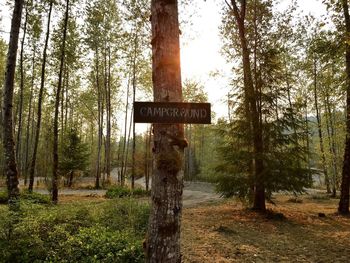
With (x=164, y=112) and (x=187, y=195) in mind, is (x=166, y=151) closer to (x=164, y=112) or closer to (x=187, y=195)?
(x=164, y=112)

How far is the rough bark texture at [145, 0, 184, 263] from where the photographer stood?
3094 mm

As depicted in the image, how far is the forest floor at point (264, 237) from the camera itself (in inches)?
259

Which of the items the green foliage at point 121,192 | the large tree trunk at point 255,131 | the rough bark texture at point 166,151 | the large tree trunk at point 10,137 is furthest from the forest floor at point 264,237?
the green foliage at point 121,192

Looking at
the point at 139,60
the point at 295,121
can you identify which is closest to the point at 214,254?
the point at 295,121

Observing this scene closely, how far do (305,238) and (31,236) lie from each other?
7.11 metres

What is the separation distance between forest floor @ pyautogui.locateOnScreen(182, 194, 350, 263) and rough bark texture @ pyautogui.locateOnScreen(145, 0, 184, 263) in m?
3.23

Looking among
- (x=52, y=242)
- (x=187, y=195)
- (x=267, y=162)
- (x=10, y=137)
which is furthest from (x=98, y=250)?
(x=187, y=195)

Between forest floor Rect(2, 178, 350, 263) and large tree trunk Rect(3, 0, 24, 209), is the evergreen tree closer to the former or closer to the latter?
forest floor Rect(2, 178, 350, 263)

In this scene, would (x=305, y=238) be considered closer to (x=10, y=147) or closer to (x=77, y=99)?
(x=10, y=147)

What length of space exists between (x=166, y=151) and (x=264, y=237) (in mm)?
6543

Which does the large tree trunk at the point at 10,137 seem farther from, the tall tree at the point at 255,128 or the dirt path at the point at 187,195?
the dirt path at the point at 187,195

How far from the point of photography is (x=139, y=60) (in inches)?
960

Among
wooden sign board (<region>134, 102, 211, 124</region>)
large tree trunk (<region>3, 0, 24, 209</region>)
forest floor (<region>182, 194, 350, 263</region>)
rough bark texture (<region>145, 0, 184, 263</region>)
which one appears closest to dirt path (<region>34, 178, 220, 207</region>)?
forest floor (<region>182, 194, 350, 263</region>)

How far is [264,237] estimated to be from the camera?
850 cm
